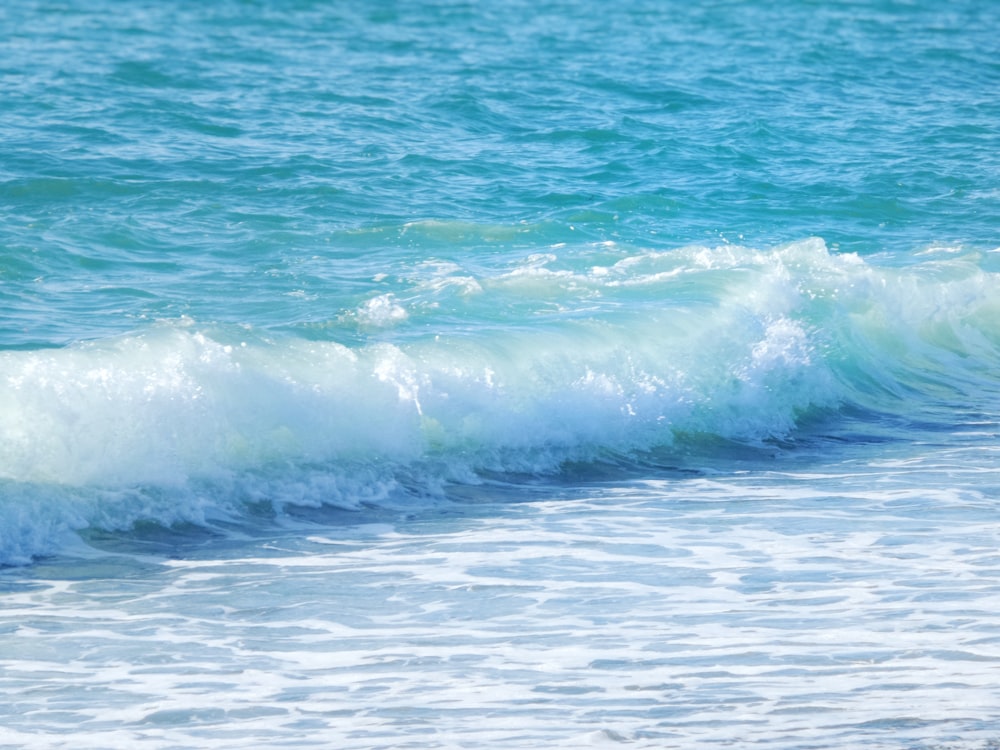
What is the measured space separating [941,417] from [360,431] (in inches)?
153

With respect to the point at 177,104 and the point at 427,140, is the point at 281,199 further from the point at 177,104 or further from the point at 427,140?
the point at 177,104

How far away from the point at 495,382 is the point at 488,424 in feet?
1.15

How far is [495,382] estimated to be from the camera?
8.95 metres

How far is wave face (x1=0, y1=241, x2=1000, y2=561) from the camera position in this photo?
7.62 metres

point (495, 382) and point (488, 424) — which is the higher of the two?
point (495, 382)

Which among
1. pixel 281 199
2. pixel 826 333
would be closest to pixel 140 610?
pixel 826 333

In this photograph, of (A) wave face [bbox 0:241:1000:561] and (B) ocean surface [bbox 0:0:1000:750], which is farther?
(A) wave face [bbox 0:241:1000:561]

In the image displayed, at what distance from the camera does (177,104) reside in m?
17.4

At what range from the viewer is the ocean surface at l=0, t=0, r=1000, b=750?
5.40m

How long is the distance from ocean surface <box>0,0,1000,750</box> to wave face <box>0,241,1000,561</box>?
3 cm

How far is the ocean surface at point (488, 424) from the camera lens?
5398 millimetres

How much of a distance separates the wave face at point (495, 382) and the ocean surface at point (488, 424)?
3cm

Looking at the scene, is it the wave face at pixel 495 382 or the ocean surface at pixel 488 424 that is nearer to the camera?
the ocean surface at pixel 488 424

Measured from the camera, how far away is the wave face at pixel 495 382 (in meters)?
7.62
